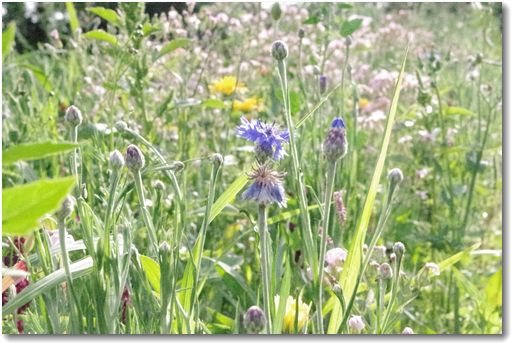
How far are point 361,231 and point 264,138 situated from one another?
134mm

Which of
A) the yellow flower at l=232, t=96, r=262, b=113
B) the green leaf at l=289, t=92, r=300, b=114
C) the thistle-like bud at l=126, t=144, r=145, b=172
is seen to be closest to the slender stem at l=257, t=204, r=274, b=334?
the thistle-like bud at l=126, t=144, r=145, b=172

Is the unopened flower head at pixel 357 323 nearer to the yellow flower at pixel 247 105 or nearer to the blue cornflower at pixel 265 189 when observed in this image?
the blue cornflower at pixel 265 189

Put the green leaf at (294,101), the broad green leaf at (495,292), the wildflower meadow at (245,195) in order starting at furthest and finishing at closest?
1. the green leaf at (294,101)
2. the broad green leaf at (495,292)
3. the wildflower meadow at (245,195)

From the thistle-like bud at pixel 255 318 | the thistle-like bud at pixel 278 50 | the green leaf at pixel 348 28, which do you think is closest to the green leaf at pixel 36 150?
the thistle-like bud at pixel 255 318

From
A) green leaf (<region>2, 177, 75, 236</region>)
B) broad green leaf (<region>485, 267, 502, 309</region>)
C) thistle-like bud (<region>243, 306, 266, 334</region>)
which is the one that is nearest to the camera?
green leaf (<region>2, 177, 75, 236</region>)

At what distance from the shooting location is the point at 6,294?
95 cm

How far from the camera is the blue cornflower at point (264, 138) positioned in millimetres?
673

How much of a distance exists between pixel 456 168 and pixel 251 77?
568 mm

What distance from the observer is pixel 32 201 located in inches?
12.7

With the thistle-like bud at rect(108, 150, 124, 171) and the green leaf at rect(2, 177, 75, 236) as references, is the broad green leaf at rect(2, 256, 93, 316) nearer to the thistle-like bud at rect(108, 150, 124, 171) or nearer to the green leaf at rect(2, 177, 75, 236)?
the thistle-like bud at rect(108, 150, 124, 171)

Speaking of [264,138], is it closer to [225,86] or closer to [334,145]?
[334,145]

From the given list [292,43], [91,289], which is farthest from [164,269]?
[292,43]

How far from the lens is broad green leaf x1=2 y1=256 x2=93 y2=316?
0.72 meters

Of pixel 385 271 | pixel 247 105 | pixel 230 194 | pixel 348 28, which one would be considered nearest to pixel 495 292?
pixel 385 271
